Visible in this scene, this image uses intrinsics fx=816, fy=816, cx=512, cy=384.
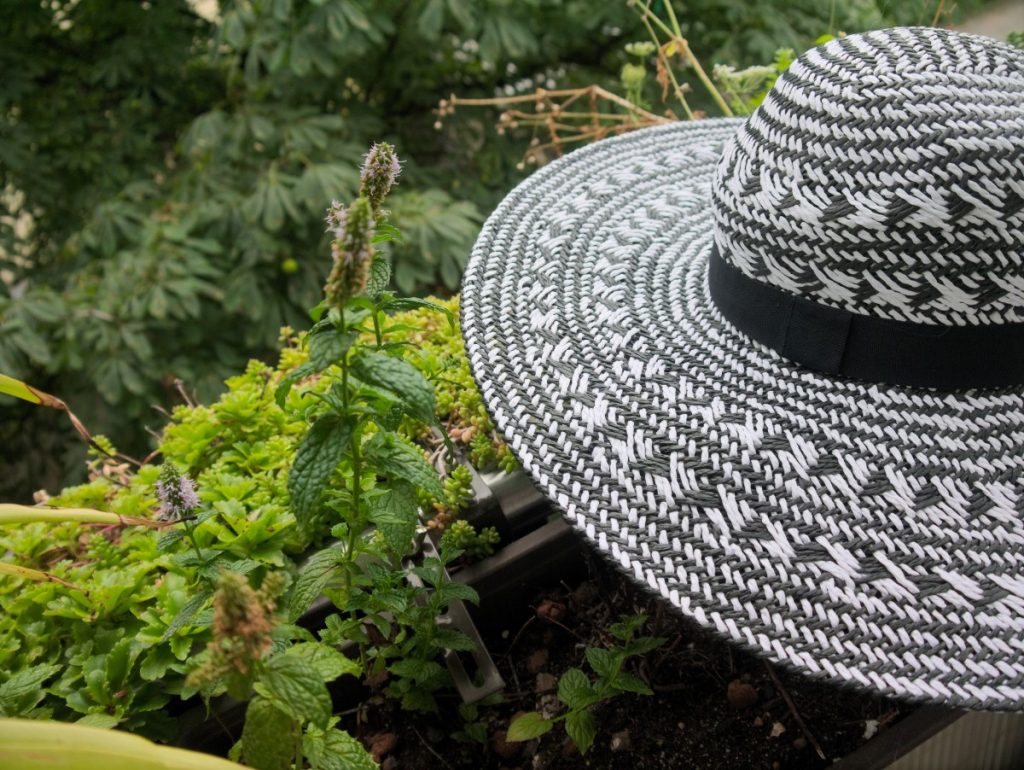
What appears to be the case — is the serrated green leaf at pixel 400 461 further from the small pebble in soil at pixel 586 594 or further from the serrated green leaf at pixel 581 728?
the small pebble in soil at pixel 586 594

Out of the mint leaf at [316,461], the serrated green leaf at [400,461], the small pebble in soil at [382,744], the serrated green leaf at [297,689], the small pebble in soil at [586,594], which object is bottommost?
the small pebble in soil at [586,594]

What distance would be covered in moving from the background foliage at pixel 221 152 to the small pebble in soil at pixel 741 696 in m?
1.12

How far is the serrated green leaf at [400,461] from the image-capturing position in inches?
28.1

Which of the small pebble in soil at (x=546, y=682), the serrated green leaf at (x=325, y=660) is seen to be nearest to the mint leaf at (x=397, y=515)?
the serrated green leaf at (x=325, y=660)

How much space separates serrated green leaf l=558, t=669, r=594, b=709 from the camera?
864mm

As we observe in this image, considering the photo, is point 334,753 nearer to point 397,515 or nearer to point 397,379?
point 397,515

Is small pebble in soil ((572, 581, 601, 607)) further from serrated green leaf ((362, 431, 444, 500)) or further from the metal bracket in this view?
serrated green leaf ((362, 431, 444, 500))

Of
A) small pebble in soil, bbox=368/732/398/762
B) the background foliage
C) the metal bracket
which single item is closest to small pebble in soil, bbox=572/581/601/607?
the metal bracket

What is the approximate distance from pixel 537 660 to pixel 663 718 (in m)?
0.17

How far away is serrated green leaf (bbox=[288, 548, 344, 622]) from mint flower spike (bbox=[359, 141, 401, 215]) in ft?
1.10

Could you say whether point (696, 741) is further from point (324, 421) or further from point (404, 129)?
point (404, 129)

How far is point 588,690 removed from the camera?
875 millimetres

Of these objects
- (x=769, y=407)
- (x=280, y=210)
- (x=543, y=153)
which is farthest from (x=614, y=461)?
(x=543, y=153)

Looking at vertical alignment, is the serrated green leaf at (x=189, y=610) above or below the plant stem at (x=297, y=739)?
above
